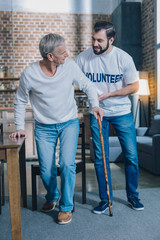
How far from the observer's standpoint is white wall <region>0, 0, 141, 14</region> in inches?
272

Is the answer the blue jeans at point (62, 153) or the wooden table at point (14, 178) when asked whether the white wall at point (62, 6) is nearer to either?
the blue jeans at point (62, 153)

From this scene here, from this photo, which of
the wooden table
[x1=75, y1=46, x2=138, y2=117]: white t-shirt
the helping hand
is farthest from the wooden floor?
the wooden table

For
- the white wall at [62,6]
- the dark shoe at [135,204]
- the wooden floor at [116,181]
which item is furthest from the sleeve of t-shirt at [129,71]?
the white wall at [62,6]

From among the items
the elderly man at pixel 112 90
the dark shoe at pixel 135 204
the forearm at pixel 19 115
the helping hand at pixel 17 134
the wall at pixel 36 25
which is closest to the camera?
the helping hand at pixel 17 134

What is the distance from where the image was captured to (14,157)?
6.16 feet

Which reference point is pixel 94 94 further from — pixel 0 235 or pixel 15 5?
pixel 15 5

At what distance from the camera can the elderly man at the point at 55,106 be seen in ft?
7.57

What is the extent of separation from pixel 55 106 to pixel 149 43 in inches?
172

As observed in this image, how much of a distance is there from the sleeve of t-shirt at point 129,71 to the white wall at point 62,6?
4.96 meters

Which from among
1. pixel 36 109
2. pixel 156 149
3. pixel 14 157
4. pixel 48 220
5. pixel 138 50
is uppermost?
pixel 138 50

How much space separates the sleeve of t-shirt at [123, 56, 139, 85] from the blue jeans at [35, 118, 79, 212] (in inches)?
23.6

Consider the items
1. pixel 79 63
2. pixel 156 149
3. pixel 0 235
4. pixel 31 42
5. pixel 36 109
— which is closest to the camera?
Answer: pixel 0 235

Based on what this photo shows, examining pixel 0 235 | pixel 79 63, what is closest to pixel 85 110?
pixel 79 63

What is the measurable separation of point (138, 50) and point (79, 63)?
4.17 metres
